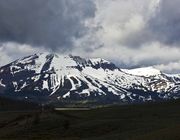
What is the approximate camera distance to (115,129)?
108188 millimetres

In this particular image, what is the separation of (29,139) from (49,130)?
27237 mm

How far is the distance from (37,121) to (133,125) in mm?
44604

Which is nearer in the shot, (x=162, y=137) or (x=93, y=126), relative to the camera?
(x=162, y=137)

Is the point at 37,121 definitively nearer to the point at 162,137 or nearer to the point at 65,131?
the point at 65,131

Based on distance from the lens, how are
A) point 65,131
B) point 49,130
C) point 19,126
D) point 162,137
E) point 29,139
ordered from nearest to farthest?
point 162,137 < point 29,139 < point 65,131 < point 49,130 < point 19,126

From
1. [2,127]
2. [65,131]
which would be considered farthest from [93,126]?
[2,127]

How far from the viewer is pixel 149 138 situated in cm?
6456

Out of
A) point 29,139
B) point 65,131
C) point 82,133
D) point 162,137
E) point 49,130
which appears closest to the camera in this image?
point 162,137

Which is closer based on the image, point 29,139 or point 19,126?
point 29,139

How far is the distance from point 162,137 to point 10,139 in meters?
46.0

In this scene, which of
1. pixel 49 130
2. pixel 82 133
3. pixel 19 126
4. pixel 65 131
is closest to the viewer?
pixel 82 133

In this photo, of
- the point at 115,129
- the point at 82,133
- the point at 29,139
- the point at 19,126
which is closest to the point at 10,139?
the point at 29,139

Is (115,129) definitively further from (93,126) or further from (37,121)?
(37,121)

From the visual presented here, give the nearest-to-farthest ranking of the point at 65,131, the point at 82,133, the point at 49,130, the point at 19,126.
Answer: the point at 82,133 < the point at 65,131 < the point at 49,130 < the point at 19,126
